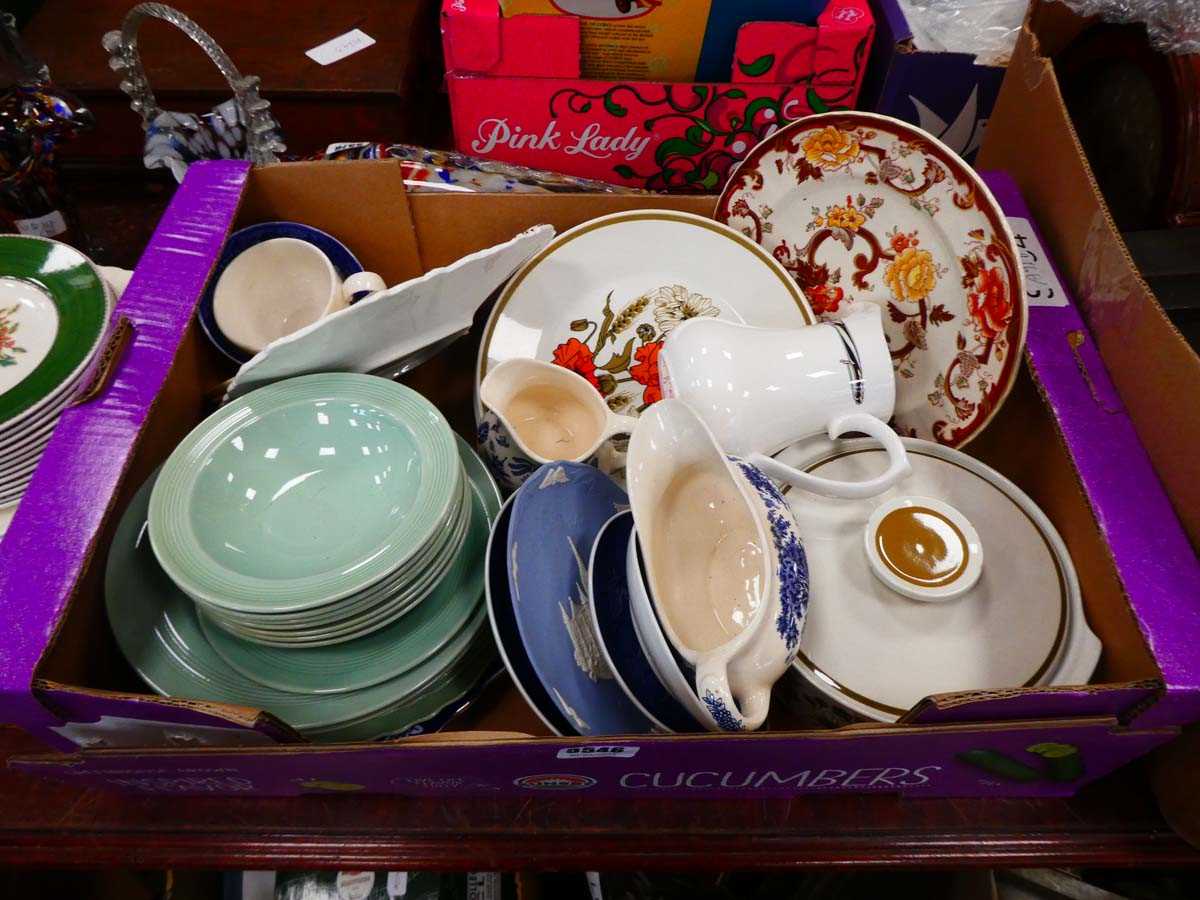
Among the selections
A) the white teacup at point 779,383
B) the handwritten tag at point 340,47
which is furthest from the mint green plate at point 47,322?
the handwritten tag at point 340,47

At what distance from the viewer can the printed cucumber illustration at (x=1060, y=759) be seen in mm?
596

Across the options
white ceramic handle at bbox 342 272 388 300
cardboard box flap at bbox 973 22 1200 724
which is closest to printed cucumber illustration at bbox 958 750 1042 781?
cardboard box flap at bbox 973 22 1200 724

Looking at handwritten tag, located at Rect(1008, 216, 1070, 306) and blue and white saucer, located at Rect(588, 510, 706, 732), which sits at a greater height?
handwritten tag, located at Rect(1008, 216, 1070, 306)

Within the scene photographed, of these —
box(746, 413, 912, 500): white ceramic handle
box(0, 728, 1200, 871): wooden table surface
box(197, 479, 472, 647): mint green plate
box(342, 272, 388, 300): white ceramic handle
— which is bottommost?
box(0, 728, 1200, 871): wooden table surface

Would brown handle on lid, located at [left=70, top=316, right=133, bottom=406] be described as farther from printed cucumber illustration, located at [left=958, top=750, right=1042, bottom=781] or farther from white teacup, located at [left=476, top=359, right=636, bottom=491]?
printed cucumber illustration, located at [left=958, top=750, right=1042, bottom=781]

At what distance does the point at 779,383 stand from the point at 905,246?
0.73 feet

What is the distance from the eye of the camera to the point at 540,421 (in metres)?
0.87

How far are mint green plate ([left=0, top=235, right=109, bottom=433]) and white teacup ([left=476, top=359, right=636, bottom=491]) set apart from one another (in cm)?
38

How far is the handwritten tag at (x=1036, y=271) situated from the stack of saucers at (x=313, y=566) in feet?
1.85

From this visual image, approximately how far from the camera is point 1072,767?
0.63 meters

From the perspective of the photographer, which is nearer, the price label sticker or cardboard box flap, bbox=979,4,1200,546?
cardboard box flap, bbox=979,4,1200,546

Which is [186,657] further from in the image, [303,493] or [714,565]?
[714,565]

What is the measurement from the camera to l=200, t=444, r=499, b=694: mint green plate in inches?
26.3

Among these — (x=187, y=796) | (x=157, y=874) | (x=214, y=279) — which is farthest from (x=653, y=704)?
(x=157, y=874)
